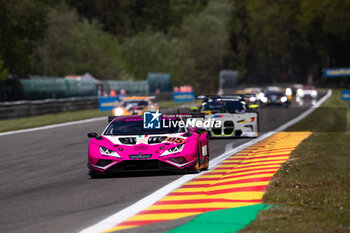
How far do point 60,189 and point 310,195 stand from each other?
406 cm

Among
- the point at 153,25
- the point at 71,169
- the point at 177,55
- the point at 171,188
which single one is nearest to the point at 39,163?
the point at 71,169

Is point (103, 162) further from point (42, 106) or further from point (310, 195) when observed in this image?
point (42, 106)

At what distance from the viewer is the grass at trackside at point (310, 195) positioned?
7.42 m

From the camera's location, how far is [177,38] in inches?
4592

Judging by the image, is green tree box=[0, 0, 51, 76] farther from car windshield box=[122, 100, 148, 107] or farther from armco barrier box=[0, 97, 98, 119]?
car windshield box=[122, 100, 148, 107]

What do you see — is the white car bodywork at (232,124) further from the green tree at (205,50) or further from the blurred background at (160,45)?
the green tree at (205,50)

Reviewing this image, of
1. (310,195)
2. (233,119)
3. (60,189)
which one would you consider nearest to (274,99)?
(233,119)

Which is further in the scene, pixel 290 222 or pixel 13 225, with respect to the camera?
pixel 13 225

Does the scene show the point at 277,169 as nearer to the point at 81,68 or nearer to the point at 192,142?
the point at 192,142

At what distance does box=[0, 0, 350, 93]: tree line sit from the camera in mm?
62013

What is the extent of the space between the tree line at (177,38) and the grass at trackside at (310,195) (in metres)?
39.4

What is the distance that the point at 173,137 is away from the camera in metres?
12.4

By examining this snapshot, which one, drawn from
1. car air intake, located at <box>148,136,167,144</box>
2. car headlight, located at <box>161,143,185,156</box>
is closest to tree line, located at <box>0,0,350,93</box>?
car air intake, located at <box>148,136,167,144</box>

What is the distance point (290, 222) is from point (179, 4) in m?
136
